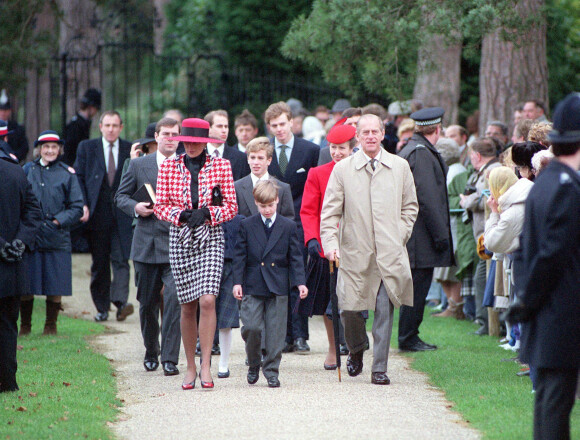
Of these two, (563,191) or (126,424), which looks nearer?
(563,191)

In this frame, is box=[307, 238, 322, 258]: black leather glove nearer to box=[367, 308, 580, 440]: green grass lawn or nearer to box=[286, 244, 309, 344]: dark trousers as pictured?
box=[286, 244, 309, 344]: dark trousers

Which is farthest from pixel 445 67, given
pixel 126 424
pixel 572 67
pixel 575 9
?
pixel 126 424

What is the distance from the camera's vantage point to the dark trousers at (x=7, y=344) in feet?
23.4

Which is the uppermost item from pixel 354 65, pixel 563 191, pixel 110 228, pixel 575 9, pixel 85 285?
pixel 575 9

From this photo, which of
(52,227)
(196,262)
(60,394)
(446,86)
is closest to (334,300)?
(196,262)

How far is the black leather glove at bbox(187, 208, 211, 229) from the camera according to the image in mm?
7262

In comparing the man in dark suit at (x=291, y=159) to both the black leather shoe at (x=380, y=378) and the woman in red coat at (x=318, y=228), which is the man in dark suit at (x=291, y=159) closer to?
the woman in red coat at (x=318, y=228)

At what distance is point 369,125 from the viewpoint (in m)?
7.84

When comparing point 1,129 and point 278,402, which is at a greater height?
point 1,129

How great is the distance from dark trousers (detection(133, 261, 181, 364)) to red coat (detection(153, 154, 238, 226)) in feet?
3.27

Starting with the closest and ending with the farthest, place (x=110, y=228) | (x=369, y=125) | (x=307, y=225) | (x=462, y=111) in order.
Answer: (x=369, y=125) → (x=307, y=225) → (x=110, y=228) → (x=462, y=111)

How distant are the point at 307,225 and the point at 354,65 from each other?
16.0 feet

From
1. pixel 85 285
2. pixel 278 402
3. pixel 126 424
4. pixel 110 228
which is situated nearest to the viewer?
pixel 126 424

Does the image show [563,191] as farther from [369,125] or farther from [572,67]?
[572,67]
